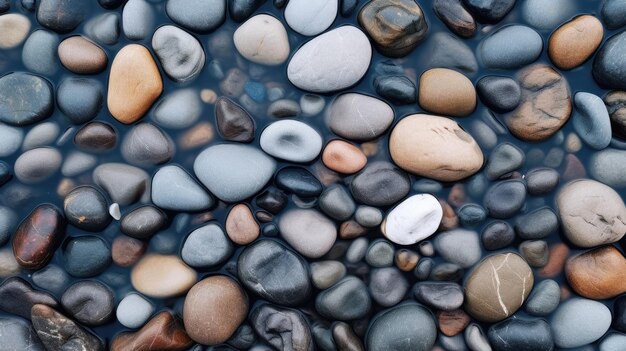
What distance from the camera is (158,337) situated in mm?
1516

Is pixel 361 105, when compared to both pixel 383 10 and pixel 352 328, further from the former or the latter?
pixel 352 328

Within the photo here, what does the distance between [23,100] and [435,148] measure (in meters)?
1.11

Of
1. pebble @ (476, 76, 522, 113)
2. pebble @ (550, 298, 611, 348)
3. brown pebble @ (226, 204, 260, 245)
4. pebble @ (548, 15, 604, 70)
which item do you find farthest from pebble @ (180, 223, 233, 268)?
pebble @ (548, 15, 604, 70)

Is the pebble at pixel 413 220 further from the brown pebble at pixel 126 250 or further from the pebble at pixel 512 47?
the brown pebble at pixel 126 250

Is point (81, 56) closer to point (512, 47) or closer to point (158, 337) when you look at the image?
point (158, 337)

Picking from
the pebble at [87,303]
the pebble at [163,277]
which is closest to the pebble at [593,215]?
the pebble at [163,277]

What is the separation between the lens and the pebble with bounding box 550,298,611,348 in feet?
5.02

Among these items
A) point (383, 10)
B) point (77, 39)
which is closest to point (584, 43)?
point (383, 10)

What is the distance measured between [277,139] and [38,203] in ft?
2.24

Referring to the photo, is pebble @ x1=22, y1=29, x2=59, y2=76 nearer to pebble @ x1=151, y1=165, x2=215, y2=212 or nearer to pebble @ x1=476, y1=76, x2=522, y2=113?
pebble @ x1=151, y1=165, x2=215, y2=212

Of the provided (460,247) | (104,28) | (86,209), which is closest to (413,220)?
(460,247)

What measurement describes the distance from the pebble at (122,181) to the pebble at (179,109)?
0.50 feet

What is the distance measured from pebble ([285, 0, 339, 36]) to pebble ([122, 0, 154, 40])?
1.25 feet

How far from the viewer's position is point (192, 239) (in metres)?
1.54
